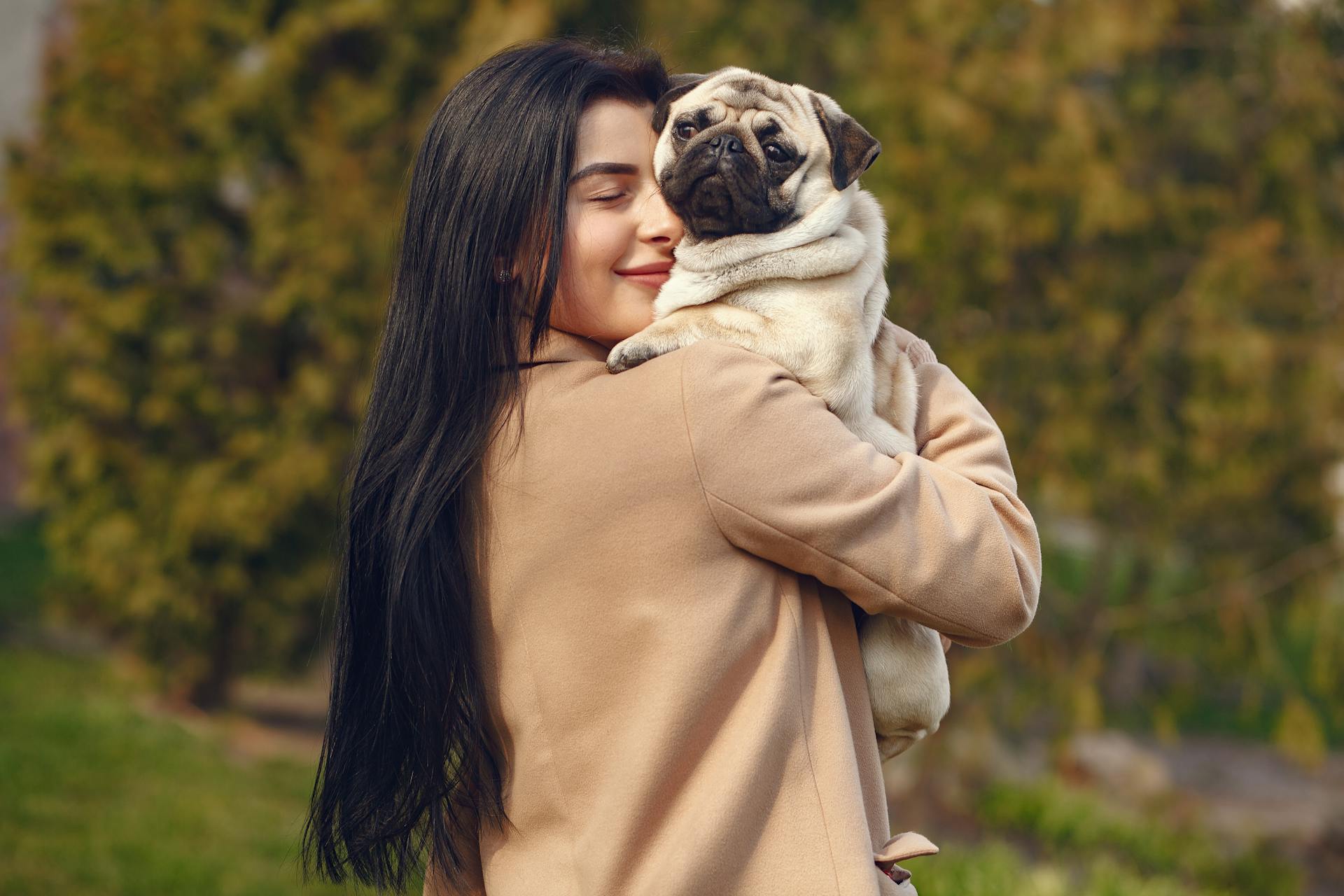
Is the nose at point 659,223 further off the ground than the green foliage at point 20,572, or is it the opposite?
the nose at point 659,223

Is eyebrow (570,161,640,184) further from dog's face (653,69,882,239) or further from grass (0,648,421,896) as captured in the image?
grass (0,648,421,896)

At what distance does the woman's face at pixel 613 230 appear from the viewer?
6.25 ft

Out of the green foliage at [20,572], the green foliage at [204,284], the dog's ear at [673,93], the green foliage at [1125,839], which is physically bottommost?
the green foliage at [20,572]

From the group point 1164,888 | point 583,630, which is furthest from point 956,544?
point 1164,888

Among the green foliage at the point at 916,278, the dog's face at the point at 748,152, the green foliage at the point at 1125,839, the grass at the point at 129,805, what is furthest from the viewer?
the green foliage at the point at 1125,839

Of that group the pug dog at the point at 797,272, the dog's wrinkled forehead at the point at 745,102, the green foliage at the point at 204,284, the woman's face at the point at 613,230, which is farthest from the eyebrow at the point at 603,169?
the green foliage at the point at 204,284

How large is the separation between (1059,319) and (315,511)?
4.91m

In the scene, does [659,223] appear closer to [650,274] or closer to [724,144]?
[650,274]

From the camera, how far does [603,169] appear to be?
6.28 ft

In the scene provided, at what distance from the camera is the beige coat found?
1596 millimetres

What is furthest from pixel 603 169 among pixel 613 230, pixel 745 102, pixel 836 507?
pixel 836 507

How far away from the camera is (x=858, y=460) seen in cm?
164

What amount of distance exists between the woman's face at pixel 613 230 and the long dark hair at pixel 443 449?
0.05m

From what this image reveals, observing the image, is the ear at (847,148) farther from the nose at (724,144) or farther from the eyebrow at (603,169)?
the eyebrow at (603,169)
